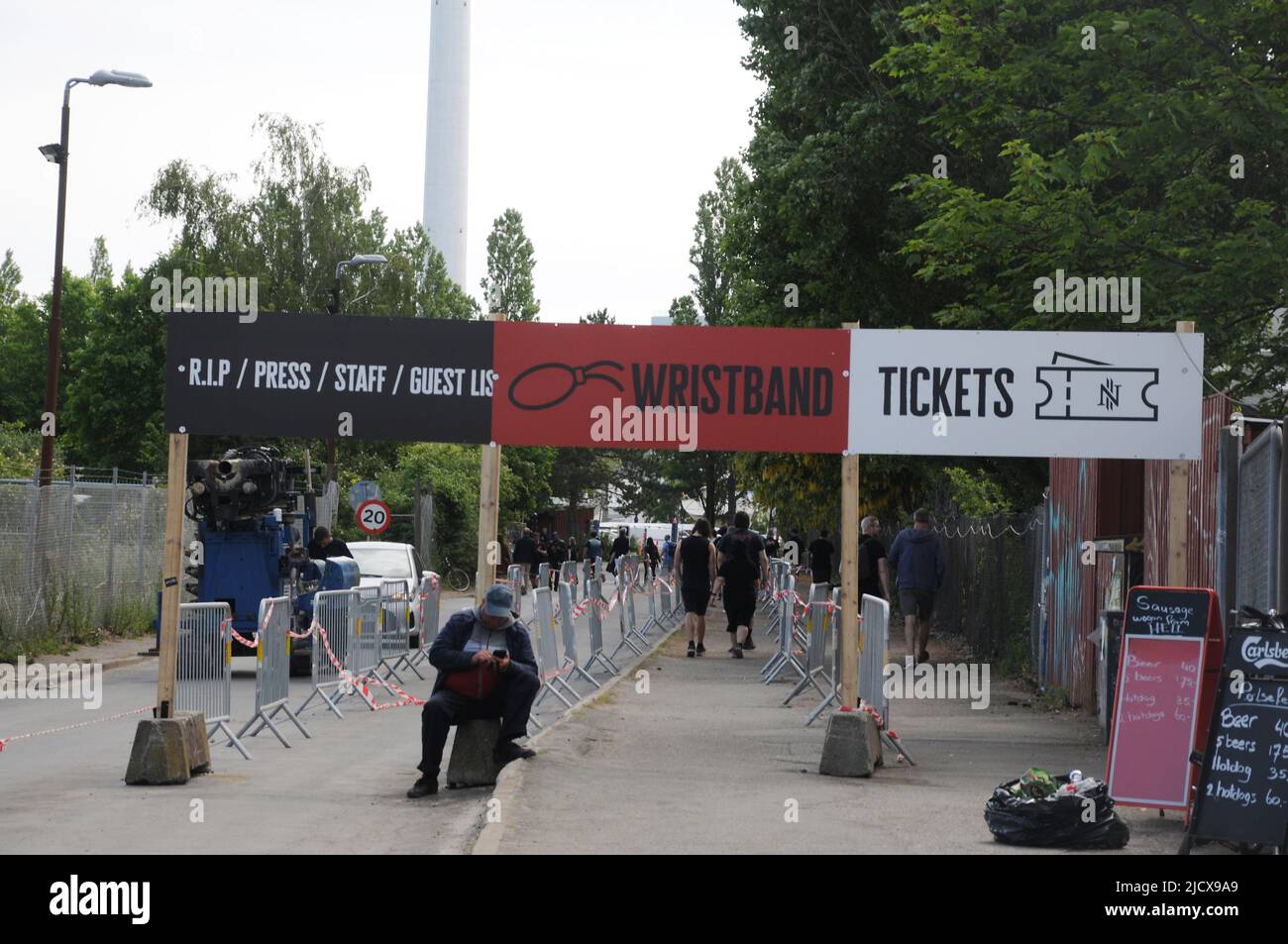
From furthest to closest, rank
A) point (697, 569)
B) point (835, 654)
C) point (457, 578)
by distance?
point (457, 578)
point (697, 569)
point (835, 654)

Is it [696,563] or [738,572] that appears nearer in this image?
[738,572]

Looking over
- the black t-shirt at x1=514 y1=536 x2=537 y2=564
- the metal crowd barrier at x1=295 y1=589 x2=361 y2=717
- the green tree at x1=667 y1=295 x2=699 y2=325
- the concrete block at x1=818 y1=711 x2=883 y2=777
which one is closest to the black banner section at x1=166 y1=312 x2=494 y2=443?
the concrete block at x1=818 y1=711 x2=883 y2=777

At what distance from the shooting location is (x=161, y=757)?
11602 millimetres

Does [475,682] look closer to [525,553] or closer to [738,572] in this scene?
[738,572]

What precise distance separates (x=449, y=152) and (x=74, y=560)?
8017cm

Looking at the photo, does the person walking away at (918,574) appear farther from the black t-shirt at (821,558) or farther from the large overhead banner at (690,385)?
the large overhead banner at (690,385)

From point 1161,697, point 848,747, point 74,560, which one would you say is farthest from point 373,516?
point 1161,697

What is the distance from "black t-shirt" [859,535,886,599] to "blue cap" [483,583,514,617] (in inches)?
483

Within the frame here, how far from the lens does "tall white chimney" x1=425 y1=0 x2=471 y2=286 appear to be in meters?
102

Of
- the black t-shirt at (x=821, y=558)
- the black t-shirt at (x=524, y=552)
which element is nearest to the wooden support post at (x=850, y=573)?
the black t-shirt at (x=821, y=558)

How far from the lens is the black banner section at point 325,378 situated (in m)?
11.9

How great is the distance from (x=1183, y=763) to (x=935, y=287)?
2054 cm
